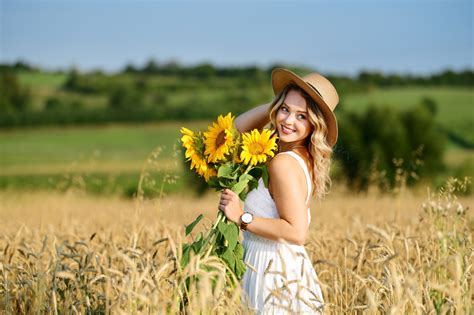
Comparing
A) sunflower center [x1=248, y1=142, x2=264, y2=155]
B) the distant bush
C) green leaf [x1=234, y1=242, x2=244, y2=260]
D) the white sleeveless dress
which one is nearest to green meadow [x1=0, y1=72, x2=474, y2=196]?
the distant bush

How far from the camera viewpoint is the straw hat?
4160 millimetres

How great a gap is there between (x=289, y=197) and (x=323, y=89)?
75 cm

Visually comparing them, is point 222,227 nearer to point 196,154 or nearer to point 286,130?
point 196,154

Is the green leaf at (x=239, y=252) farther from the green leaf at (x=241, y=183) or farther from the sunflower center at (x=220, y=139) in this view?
the sunflower center at (x=220, y=139)

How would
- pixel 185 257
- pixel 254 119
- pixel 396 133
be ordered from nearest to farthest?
pixel 185 257
pixel 254 119
pixel 396 133

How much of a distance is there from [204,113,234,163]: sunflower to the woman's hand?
21 centimetres

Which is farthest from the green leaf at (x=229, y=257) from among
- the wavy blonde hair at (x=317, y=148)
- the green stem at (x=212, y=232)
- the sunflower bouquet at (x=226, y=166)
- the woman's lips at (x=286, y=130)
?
the woman's lips at (x=286, y=130)

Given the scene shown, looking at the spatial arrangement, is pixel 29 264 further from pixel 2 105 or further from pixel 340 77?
pixel 340 77

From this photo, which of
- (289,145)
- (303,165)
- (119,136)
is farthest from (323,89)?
(119,136)

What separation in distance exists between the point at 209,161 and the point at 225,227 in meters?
0.39

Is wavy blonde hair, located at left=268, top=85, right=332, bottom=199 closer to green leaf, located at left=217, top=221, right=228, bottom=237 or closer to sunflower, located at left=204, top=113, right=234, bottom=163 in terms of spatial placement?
sunflower, located at left=204, top=113, right=234, bottom=163

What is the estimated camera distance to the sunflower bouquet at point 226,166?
12.6 ft

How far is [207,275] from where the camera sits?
3102mm

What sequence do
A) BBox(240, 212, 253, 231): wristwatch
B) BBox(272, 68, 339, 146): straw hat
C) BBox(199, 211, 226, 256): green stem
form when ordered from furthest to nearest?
BBox(272, 68, 339, 146): straw hat
BBox(240, 212, 253, 231): wristwatch
BBox(199, 211, 226, 256): green stem
